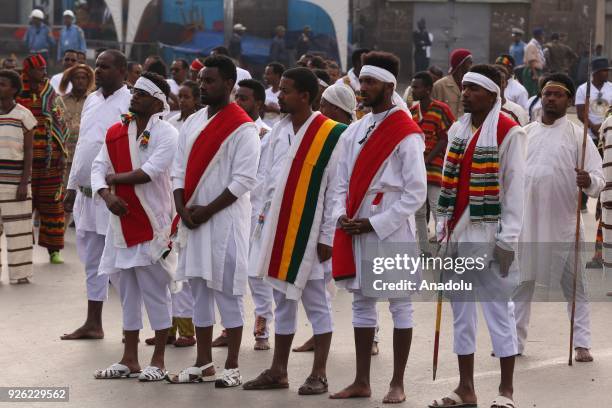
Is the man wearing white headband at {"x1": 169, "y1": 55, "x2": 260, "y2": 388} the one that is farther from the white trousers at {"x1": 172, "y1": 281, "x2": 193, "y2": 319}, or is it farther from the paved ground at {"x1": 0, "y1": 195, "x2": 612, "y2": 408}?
the white trousers at {"x1": 172, "y1": 281, "x2": 193, "y2": 319}

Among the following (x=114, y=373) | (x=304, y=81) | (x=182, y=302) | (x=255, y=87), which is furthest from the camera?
(x=255, y=87)

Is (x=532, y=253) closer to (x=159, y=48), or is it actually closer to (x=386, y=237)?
(x=386, y=237)

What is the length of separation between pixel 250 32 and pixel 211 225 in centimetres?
1996

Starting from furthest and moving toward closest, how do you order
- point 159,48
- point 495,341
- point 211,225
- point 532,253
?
point 159,48
point 532,253
point 211,225
point 495,341

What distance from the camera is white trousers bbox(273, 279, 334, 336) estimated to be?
7.93 metres

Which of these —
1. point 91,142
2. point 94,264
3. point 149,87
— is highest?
point 149,87

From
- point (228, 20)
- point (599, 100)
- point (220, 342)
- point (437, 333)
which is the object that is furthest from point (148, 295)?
point (228, 20)

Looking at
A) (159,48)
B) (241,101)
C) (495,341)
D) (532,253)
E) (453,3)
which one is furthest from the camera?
(453,3)

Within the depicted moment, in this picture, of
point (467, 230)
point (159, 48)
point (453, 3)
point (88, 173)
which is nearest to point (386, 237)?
point (467, 230)

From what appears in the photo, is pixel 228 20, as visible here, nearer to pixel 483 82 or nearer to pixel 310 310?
pixel 310 310

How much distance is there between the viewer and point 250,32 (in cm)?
2755

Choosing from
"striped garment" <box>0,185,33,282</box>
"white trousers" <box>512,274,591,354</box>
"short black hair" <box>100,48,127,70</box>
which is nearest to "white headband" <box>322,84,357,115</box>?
"short black hair" <box>100,48,127,70</box>

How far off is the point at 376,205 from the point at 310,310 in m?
0.87

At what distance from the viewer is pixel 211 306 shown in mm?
8008
